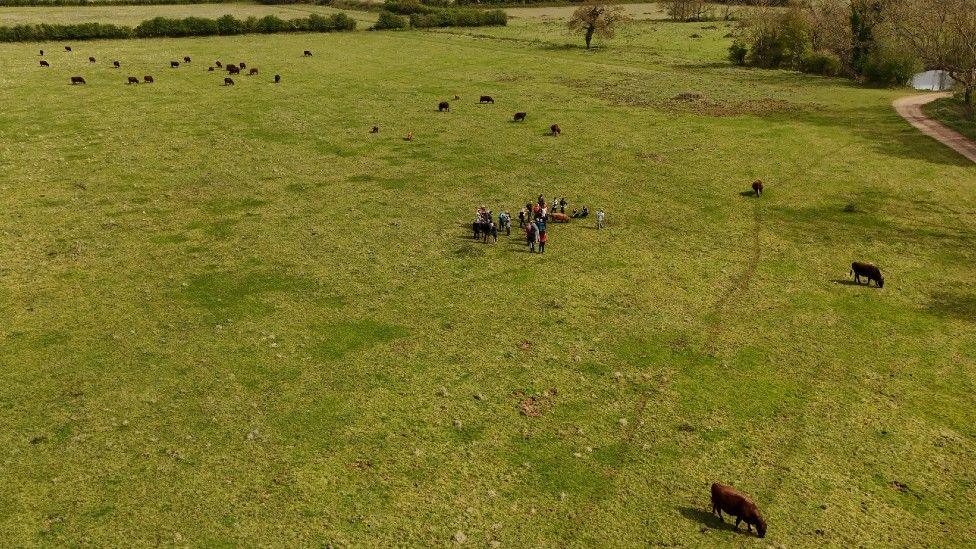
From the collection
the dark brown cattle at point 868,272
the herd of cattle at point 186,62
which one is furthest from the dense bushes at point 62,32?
the dark brown cattle at point 868,272

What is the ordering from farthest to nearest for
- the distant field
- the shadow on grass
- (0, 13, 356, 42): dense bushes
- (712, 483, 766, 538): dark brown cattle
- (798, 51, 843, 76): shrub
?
1. the distant field
2. (0, 13, 356, 42): dense bushes
3. (798, 51, 843, 76): shrub
4. the shadow on grass
5. (712, 483, 766, 538): dark brown cattle

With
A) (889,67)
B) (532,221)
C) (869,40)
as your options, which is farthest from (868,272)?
(869,40)

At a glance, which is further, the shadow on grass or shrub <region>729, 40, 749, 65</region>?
shrub <region>729, 40, 749, 65</region>

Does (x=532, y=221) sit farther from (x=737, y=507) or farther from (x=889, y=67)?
(x=889, y=67)

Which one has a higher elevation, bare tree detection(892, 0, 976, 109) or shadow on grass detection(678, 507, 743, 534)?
bare tree detection(892, 0, 976, 109)

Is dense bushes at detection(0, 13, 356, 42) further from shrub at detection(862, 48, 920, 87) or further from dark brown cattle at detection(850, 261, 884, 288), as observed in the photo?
dark brown cattle at detection(850, 261, 884, 288)

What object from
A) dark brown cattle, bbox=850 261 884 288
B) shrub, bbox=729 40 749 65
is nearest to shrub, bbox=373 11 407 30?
shrub, bbox=729 40 749 65

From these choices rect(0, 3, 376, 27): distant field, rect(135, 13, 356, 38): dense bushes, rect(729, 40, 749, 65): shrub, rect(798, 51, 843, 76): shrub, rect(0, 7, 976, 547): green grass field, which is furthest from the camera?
rect(0, 3, 376, 27): distant field
